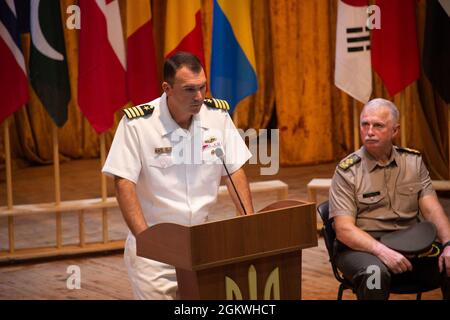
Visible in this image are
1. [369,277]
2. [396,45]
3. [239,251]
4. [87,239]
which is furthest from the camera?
[87,239]

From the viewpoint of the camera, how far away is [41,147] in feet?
32.9

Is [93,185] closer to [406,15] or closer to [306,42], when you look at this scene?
[306,42]

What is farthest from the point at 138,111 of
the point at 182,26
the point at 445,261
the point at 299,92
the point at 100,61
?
the point at 299,92

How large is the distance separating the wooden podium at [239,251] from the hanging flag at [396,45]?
3241mm

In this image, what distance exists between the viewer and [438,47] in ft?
21.1

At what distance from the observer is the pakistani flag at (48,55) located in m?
5.88

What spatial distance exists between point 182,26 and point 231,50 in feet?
1.25

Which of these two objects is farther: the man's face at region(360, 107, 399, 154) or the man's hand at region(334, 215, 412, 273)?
the man's face at region(360, 107, 399, 154)

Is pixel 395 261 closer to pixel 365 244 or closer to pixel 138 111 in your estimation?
pixel 365 244

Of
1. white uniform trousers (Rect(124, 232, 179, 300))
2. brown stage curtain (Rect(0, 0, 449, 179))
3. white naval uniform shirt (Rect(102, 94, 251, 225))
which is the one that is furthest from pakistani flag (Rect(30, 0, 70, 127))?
brown stage curtain (Rect(0, 0, 449, 179))

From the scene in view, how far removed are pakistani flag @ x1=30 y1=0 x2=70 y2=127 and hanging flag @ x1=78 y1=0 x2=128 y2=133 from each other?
0.13 meters

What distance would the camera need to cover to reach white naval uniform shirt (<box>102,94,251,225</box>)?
367 cm

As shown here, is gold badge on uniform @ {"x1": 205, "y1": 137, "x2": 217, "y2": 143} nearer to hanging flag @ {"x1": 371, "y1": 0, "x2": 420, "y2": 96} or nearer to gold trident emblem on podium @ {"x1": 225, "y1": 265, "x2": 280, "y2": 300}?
gold trident emblem on podium @ {"x1": 225, "y1": 265, "x2": 280, "y2": 300}

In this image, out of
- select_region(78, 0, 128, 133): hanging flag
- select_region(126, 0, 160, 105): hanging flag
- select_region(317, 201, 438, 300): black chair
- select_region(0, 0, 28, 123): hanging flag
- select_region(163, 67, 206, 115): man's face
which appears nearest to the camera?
select_region(163, 67, 206, 115): man's face
